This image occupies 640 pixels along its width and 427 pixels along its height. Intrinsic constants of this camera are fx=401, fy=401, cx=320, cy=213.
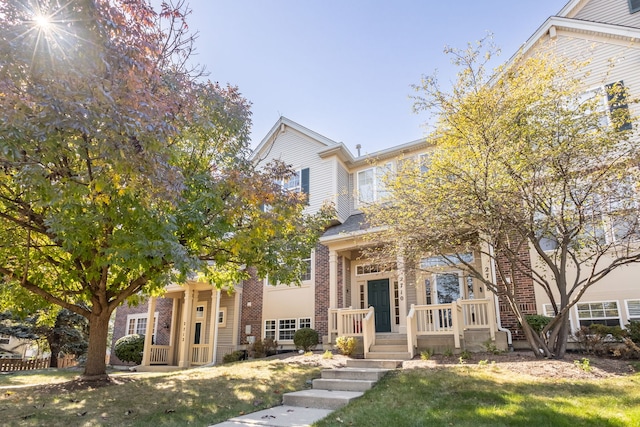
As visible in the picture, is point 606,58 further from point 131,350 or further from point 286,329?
point 131,350

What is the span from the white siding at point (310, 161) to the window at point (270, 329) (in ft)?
15.6

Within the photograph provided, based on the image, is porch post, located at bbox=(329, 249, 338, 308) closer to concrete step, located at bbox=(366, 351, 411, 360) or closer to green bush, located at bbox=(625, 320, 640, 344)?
concrete step, located at bbox=(366, 351, 411, 360)

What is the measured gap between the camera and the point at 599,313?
421 inches

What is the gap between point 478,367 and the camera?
26.6 feet

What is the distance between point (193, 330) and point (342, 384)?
1095 centimetres

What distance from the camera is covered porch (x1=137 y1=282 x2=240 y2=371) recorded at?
15836mm

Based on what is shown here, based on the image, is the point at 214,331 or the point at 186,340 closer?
the point at 214,331

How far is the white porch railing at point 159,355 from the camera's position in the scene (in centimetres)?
1677

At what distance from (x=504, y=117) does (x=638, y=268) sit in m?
5.94

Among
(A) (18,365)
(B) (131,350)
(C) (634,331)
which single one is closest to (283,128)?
(B) (131,350)

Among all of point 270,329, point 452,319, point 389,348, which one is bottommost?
point 389,348

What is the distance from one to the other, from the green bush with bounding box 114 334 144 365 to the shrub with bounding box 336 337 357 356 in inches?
396

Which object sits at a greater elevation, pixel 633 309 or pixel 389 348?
pixel 633 309

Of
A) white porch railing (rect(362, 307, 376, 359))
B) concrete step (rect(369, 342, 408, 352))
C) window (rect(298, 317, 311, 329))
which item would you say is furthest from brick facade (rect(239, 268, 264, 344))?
concrete step (rect(369, 342, 408, 352))
